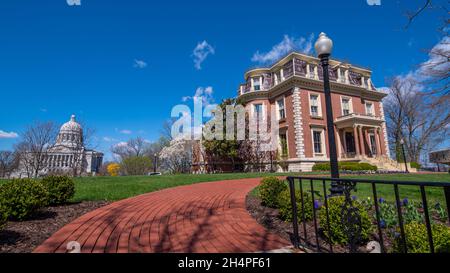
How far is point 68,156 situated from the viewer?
52938 mm

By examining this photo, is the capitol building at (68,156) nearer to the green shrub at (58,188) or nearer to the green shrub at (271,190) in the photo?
the green shrub at (58,188)

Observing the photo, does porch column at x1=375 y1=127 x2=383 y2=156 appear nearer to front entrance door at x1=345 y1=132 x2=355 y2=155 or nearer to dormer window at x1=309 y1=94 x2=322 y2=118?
front entrance door at x1=345 y1=132 x2=355 y2=155

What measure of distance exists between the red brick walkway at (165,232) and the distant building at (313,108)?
A: 1837 cm

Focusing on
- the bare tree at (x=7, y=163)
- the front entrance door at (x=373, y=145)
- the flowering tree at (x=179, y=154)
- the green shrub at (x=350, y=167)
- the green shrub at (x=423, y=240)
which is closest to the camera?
the green shrub at (x=423, y=240)

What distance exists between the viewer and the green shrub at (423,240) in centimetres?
215

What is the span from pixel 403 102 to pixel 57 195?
136 ft

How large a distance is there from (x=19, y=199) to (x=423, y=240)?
5936 millimetres

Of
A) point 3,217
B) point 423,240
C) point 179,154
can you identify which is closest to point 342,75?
point 179,154

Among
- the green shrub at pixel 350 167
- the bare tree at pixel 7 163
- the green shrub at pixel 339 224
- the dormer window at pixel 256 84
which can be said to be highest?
the dormer window at pixel 256 84

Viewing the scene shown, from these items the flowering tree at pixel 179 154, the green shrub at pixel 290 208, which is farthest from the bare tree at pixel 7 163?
the green shrub at pixel 290 208

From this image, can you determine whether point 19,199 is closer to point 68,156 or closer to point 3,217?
point 3,217

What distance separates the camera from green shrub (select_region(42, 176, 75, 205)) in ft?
16.9

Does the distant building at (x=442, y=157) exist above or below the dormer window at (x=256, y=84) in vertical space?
below
